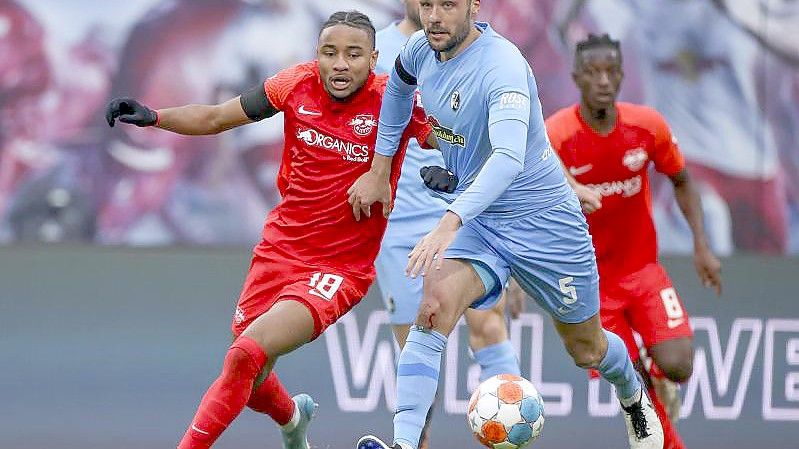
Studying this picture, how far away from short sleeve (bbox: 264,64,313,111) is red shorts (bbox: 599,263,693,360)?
2.19 metres

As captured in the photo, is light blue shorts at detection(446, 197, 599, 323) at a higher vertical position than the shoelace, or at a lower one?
higher

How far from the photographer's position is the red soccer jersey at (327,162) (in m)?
7.16

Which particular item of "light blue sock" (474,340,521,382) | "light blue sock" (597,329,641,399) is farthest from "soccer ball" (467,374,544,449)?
"light blue sock" (474,340,521,382)

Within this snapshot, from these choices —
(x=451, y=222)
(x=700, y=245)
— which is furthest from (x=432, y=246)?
(x=700, y=245)

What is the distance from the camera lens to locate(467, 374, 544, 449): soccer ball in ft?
22.7

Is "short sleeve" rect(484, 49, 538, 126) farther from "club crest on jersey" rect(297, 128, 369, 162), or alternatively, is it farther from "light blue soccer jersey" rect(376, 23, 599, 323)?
"club crest on jersey" rect(297, 128, 369, 162)

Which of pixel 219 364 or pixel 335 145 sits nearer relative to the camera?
pixel 335 145

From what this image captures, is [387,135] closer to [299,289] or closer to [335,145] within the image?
[335,145]

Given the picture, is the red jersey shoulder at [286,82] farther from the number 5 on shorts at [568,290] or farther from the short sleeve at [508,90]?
the number 5 on shorts at [568,290]

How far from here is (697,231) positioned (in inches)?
339

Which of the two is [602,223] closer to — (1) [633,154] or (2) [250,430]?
(1) [633,154]

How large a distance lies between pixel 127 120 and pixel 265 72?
3393 millimetres

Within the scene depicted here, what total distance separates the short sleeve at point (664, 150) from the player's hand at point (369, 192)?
191 cm

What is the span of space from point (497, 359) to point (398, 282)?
0.60 meters
